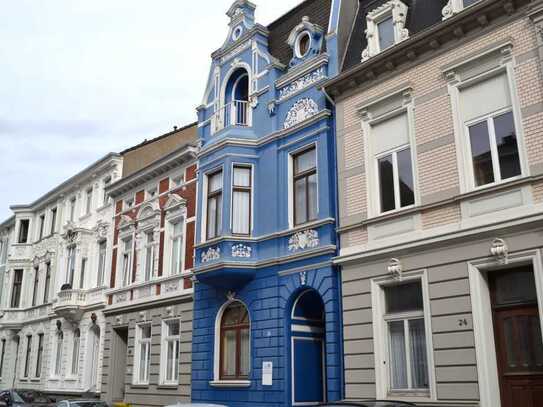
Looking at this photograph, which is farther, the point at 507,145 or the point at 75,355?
the point at 75,355

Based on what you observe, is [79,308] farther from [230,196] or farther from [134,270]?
[230,196]

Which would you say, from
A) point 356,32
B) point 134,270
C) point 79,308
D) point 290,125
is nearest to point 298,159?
point 290,125

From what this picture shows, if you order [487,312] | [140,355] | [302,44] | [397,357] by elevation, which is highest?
[302,44]

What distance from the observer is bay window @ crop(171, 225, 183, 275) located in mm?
22087

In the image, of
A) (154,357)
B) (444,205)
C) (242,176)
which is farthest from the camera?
(154,357)

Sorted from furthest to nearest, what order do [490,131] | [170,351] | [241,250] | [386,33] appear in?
[170,351] < [241,250] < [386,33] < [490,131]

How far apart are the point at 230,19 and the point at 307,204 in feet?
26.4

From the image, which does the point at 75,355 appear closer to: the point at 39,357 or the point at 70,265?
the point at 70,265

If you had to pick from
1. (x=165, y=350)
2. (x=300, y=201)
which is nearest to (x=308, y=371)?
(x=300, y=201)

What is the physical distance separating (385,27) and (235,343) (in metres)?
9.85

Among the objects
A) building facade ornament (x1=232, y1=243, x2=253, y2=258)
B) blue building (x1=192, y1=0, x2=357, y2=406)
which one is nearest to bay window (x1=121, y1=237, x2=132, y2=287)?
blue building (x1=192, y1=0, x2=357, y2=406)

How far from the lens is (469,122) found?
507 inches

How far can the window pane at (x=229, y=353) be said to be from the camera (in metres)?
17.9

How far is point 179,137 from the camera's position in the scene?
25.0 metres
